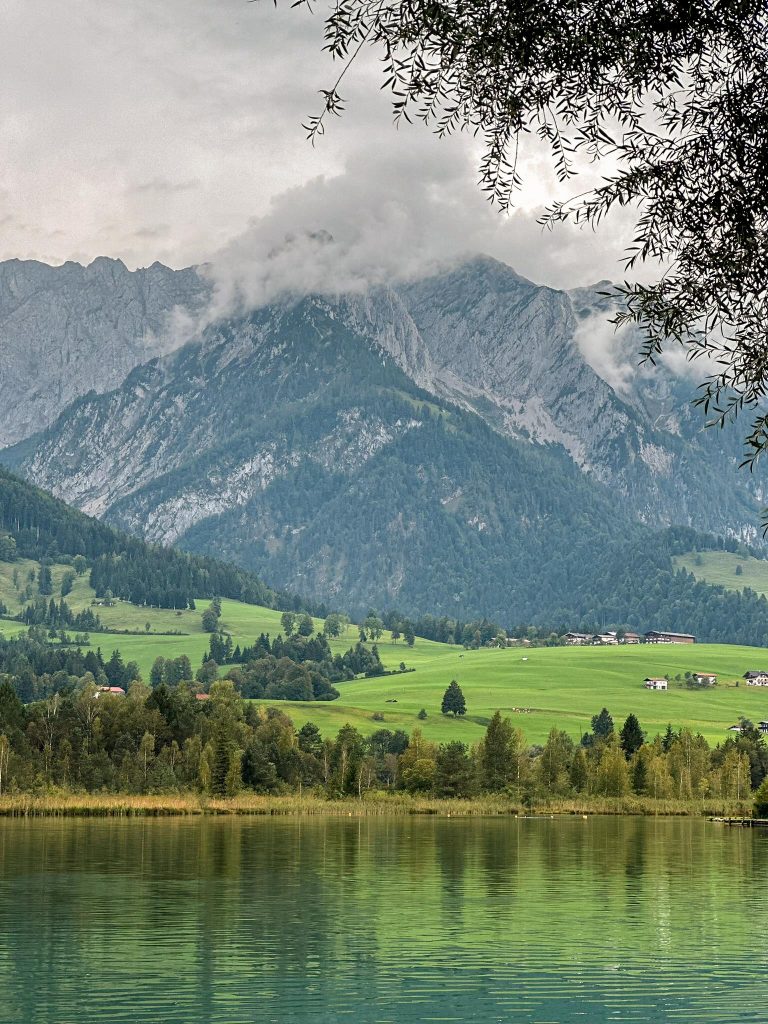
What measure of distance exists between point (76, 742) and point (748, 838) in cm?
8869

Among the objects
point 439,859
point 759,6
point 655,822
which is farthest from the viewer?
point 655,822

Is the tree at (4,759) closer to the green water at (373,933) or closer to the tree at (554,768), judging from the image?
the green water at (373,933)

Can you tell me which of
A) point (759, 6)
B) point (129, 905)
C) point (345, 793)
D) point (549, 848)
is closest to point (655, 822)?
point (345, 793)

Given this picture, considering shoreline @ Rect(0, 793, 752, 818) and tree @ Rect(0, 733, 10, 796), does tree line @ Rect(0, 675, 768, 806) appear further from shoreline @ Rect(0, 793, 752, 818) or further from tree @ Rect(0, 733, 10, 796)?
shoreline @ Rect(0, 793, 752, 818)

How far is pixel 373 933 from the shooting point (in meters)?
58.1

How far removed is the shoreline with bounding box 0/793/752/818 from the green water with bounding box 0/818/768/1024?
44825mm

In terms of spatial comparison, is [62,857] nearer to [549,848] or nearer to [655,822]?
[549,848]

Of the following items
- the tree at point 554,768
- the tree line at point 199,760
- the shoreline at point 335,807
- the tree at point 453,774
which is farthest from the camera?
the tree at point 554,768

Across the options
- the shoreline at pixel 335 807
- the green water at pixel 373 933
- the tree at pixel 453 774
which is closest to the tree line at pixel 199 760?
the tree at pixel 453 774

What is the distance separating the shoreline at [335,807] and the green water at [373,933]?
44825 mm

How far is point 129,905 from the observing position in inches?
2621

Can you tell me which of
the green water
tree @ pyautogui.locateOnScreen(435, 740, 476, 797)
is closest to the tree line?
tree @ pyautogui.locateOnScreen(435, 740, 476, 797)

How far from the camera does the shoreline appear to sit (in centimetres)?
15612

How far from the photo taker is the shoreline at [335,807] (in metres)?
156
